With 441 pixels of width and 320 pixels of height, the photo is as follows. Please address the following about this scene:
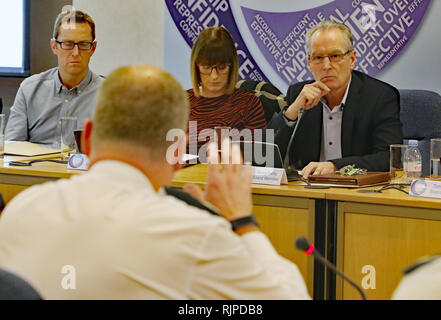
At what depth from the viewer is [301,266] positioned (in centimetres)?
246

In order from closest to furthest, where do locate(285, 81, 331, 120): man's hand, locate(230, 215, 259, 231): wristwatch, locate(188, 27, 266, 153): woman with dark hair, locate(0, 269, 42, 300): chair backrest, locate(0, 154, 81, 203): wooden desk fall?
locate(0, 269, 42, 300): chair backrest, locate(230, 215, 259, 231): wristwatch, locate(0, 154, 81, 203): wooden desk, locate(285, 81, 331, 120): man's hand, locate(188, 27, 266, 153): woman with dark hair

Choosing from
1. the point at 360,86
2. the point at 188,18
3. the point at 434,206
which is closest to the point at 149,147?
the point at 434,206

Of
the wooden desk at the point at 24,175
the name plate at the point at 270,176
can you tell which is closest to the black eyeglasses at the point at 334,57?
the name plate at the point at 270,176

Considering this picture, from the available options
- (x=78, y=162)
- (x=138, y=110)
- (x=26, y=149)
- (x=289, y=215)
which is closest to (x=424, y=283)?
(x=138, y=110)

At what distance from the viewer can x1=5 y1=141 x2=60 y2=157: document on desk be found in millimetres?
3327

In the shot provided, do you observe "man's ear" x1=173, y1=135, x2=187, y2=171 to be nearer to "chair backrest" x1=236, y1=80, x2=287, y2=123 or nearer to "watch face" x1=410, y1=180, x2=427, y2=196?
"watch face" x1=410, y1=180, x2=427, y2=196

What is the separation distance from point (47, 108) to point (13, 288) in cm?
297

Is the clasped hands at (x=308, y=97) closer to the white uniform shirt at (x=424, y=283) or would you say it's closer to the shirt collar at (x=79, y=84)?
the shirt collar at (x=79, y=84)

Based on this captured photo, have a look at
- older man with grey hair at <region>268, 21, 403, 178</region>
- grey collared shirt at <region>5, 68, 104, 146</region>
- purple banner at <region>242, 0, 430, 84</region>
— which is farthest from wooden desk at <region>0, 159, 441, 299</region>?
purple banner at <region>242, 0, 430, 84</region>

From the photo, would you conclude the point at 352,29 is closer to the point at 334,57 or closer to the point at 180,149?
the point at 334,57

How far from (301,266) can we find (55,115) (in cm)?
197

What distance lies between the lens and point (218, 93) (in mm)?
3596

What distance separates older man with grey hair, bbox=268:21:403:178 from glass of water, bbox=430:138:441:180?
16.8 inches

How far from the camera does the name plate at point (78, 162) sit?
2.84m
